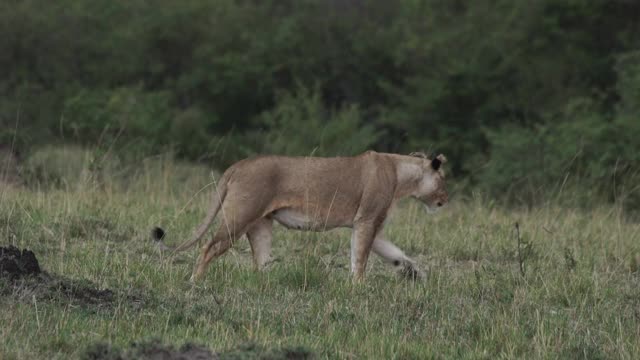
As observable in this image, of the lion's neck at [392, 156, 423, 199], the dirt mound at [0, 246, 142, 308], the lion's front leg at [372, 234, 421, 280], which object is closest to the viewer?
the dirt mound at [0, 246, 142, 308]

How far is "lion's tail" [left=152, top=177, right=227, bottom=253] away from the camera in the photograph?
9375 millimetres

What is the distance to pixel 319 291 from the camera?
876cm

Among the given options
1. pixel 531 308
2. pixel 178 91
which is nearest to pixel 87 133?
pixel 178 91

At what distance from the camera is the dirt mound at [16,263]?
7691mm

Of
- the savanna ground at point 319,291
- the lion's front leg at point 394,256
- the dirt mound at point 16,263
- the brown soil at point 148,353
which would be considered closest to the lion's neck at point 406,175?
the lion's front leg at point 394,256

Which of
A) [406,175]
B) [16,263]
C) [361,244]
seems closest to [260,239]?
[361,244]

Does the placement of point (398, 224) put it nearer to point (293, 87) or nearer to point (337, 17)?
point (293, 87)

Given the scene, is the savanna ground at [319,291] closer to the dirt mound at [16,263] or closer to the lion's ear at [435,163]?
the dirt mound at [16,263]

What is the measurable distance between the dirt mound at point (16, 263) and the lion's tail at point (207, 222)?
63.5 inches

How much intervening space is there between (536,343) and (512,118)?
2391 centimetres

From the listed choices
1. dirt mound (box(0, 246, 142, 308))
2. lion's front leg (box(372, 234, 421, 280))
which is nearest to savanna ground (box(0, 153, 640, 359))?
dirt mound (box(0, 246, 142, 308))

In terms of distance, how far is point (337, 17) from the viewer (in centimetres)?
3725

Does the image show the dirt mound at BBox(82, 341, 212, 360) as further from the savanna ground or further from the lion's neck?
the lion's neck

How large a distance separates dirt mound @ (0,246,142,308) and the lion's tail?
1445mm
